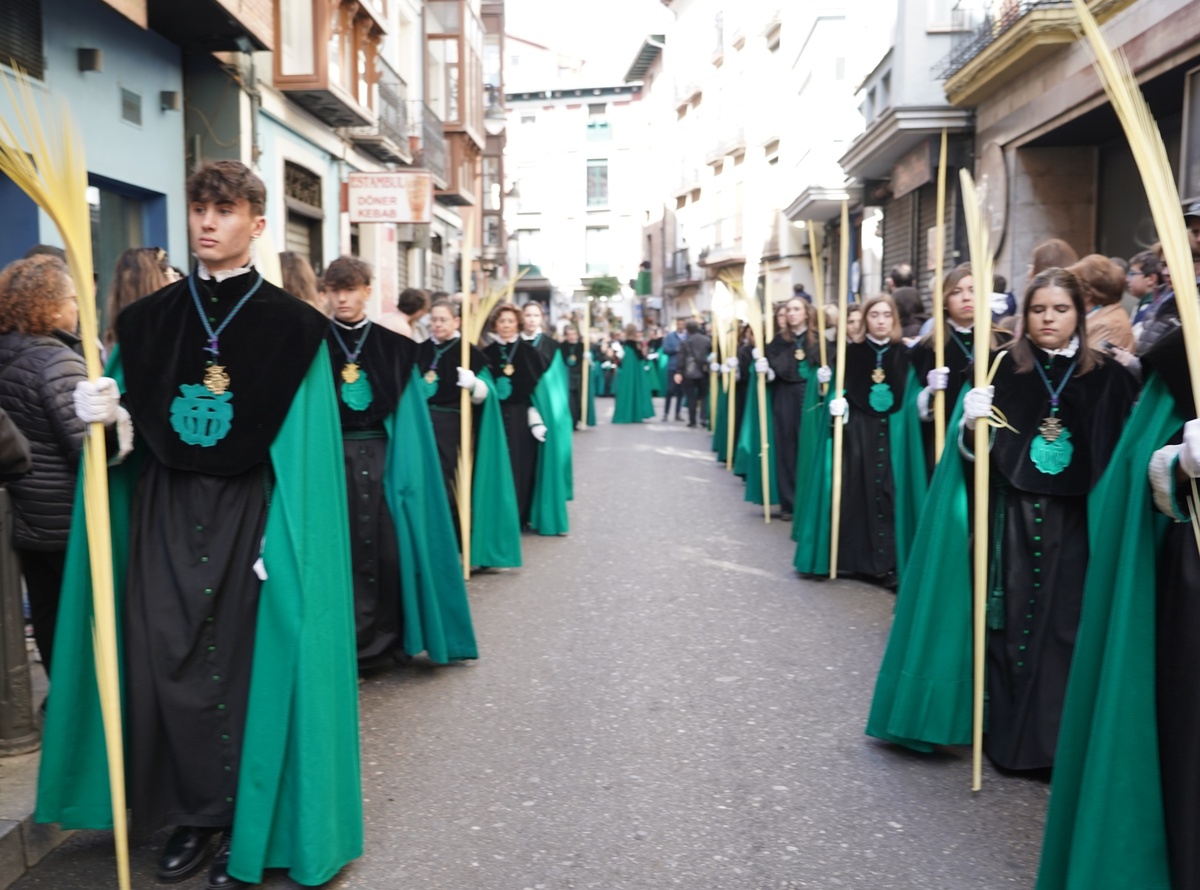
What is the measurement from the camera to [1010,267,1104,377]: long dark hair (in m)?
4.65

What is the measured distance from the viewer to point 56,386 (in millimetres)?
4605

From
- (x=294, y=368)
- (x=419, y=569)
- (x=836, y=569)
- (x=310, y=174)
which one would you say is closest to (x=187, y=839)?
(x=294, y=368)

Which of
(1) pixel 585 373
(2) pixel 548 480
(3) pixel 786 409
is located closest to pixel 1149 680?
(2) pixel 548 480

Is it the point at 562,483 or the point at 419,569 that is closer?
the point at 419,569

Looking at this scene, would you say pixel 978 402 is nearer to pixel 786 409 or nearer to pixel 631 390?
pixel 786 409

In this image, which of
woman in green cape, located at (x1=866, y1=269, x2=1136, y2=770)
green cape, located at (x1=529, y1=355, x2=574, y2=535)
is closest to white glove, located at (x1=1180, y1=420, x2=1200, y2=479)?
woman in green cape, located at (x1=866, y1=269, x2=1136, y2=770)

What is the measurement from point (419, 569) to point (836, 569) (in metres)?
3.32

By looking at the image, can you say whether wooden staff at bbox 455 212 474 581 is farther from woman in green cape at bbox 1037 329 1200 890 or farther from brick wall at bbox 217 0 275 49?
brick wall at bbox 217 0 275 49

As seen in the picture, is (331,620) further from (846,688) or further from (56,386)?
(846,688)

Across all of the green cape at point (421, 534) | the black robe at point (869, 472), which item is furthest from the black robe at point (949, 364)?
the green cape at point (421, 534)

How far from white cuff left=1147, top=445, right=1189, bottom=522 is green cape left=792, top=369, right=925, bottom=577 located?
3722mm

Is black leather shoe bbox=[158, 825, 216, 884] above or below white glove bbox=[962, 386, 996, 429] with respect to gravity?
below

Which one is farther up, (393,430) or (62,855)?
(393,430)

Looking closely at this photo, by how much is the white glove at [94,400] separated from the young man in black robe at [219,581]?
0.24 metres
